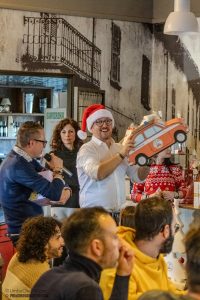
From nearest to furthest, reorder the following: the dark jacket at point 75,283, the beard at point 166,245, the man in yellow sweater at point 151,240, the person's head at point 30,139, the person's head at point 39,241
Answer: the dark jacket at point 75,283
the man in yellow sweater at point 151,240
the beard at point 166,245
the person's head at point 39,241
the person's head at point 30,139

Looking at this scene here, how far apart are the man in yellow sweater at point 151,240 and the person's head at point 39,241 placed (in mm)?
596

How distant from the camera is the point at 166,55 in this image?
22.4ft

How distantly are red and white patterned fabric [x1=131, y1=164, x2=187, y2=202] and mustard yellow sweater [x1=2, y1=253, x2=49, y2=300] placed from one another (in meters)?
2.17

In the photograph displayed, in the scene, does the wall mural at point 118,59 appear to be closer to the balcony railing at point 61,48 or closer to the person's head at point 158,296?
the balcony railing at point 61,48

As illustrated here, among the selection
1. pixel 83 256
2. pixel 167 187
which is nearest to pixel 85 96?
pixel 167 187

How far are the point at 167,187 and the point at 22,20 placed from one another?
2.37 metres

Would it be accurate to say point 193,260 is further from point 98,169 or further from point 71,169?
point 71,169

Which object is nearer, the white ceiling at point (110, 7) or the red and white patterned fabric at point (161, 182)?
the red and white patterned fabric at point (161, 182)

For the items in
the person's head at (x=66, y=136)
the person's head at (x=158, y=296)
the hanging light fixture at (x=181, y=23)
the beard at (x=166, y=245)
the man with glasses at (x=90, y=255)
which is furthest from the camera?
the person's head at (x=66, y=136)

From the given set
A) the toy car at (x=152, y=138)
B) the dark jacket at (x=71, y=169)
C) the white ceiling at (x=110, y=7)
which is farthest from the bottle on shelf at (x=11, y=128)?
the toy car at (x=152, y=138)

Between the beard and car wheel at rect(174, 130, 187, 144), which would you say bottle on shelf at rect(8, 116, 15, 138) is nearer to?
car wheel at rect(174, 130, 187, 144)

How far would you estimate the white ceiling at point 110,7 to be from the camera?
6.34 metres

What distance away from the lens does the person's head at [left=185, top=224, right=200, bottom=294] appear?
184cm

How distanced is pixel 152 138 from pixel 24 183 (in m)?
0.90
